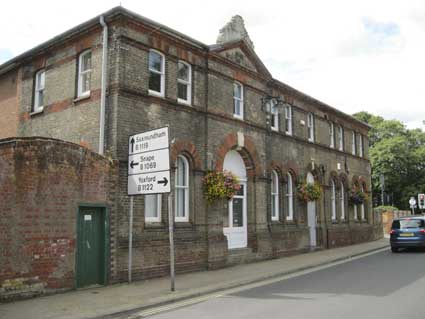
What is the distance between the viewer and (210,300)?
1001cm

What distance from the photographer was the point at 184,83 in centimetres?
1509

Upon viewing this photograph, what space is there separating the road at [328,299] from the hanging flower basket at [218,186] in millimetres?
3530

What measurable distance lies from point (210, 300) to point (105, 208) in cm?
383

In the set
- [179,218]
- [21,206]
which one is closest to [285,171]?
[179,218]

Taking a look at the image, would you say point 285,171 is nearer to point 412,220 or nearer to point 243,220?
point 243,220

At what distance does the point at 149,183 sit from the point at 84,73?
4794mm

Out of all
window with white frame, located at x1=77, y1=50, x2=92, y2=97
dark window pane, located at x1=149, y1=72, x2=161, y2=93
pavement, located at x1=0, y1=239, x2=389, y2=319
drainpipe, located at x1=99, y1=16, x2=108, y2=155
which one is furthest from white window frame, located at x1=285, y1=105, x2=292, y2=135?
drainpipe, located at x1=99, y1=16, x2=108, y2=155

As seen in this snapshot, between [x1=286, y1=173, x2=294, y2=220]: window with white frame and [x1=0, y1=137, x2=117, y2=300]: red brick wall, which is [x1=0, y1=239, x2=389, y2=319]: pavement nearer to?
[x1=0, y1=137, x2=117, y2=300]: red brick wall

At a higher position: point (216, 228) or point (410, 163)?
point (410, 163)

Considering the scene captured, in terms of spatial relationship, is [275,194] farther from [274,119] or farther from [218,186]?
[218,186]

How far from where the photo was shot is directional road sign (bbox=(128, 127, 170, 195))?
1086 cm

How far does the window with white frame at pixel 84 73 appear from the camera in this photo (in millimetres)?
13891

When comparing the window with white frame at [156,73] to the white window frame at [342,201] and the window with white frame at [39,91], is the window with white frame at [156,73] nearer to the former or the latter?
the window with white frame at [39,91]

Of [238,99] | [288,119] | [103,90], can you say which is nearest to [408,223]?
[288,119]
